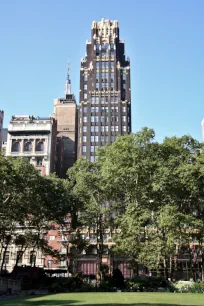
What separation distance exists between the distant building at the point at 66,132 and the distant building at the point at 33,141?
42.9 feet

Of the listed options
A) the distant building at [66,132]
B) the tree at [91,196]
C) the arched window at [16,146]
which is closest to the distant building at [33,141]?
the arched window at [16,146]

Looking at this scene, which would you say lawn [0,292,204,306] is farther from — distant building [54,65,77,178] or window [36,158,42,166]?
distant building [54,65,77,178]

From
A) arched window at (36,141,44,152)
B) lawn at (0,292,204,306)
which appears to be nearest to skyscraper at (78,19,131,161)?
arched window at (36,141,44,152)

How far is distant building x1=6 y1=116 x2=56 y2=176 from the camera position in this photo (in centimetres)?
9238

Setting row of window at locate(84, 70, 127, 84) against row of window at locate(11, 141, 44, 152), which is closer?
row of window at locate(11, 141, 44, 152)

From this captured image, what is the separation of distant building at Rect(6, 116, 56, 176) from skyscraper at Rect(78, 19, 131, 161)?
13300 mm

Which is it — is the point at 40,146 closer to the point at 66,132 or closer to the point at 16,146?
the point at 16,146

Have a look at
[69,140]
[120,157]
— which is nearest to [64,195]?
[120,157]

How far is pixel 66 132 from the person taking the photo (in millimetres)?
119938

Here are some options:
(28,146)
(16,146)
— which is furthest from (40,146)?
(16,146)

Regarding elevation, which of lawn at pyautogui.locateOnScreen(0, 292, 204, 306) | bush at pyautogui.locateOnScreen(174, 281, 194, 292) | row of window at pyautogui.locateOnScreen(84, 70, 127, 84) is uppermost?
row of window at pyautogui.locateOnScreen(84, 70, 127, 84)

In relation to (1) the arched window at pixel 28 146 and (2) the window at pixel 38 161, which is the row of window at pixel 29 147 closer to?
(1) the arched window at pixel 28 146

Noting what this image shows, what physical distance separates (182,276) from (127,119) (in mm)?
55093

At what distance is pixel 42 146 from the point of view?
3691 inches
